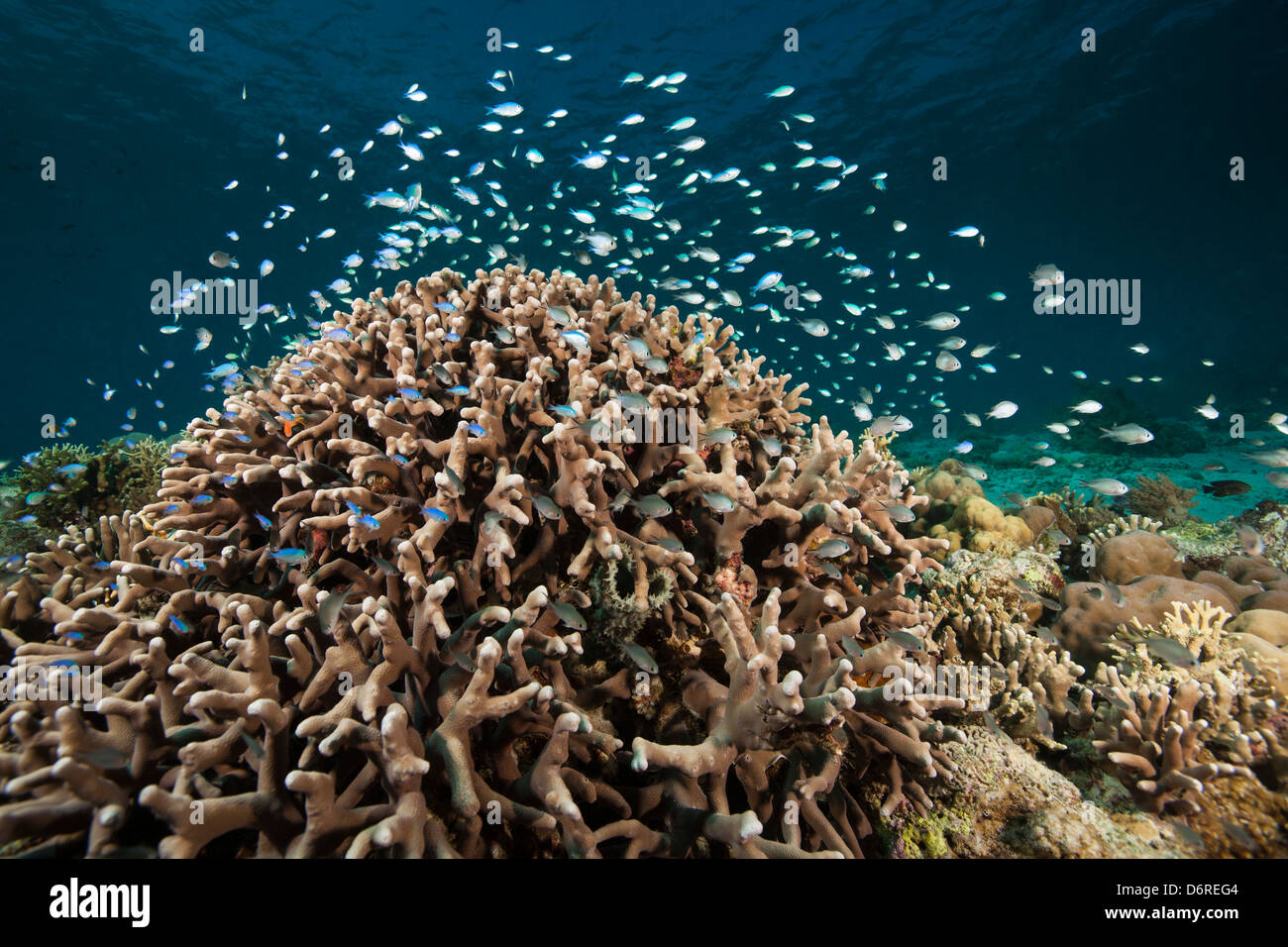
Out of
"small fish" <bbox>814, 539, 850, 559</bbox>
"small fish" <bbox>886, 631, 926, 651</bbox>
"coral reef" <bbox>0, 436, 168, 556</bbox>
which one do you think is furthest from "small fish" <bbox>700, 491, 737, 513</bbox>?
"coral reef" <bbox>0, 436, 168, 556</bbox>

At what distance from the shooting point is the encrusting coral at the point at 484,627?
2.31m

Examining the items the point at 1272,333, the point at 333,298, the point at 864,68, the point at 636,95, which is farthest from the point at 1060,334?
the point at 333,298

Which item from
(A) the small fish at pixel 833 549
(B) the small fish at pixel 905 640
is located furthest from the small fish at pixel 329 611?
(B) the small fish at pixel 905 640

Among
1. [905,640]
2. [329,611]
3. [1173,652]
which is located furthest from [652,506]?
[1173,652]

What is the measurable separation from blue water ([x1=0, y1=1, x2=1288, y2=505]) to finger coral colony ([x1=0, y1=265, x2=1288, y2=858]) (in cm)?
1129

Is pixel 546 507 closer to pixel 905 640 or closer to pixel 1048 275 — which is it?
pixel 905 640

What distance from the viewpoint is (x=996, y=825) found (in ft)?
9.53

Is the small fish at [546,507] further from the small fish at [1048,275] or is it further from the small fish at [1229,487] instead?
the small fish at [1048,275]

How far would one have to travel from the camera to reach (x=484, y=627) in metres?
2.92

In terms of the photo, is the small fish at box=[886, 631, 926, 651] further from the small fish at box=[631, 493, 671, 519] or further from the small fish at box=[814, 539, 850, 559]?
the small fish at box=[631, 493, 671, 519]

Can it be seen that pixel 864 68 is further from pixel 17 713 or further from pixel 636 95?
pixel 17 713

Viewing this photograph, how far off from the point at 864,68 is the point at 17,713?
40.7 metres

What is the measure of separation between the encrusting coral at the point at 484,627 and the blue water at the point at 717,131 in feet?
37.1
